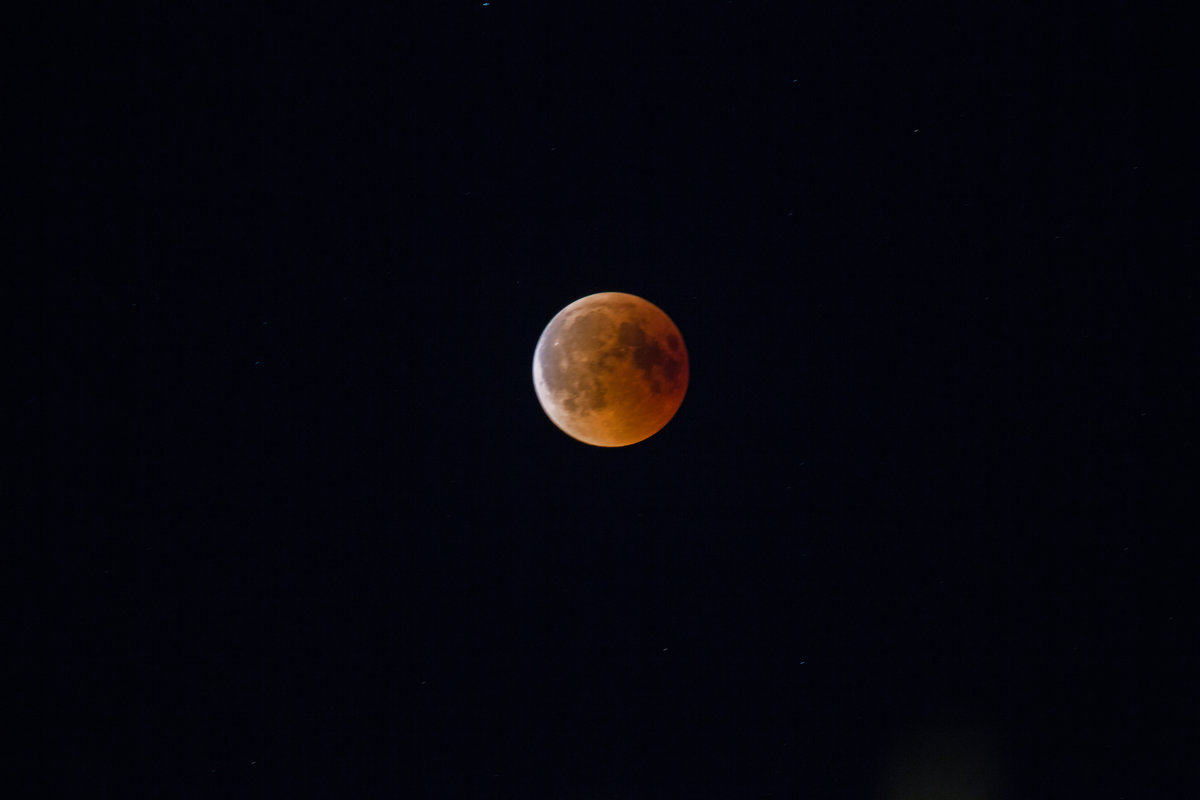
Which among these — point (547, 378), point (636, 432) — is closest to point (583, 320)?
point (547, 378)

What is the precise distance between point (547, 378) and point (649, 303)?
1.46 metres

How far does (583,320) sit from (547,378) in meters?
0.70

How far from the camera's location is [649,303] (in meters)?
9.45

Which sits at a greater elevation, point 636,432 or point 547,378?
point 547,378

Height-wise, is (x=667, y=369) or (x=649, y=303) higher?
(x=649, y=303)

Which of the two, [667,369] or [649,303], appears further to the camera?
[649,303]

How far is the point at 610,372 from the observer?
8.59 metres

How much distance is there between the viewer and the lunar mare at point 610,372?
28.3ft

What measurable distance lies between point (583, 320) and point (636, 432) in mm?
1269

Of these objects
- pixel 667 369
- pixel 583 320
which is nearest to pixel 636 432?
pixel 667 369

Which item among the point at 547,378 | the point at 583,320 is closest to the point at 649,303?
the point at 583,320

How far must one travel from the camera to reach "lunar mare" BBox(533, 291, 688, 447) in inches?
339

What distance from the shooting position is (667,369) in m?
8.86

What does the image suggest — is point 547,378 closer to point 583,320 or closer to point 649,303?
point 583,320
